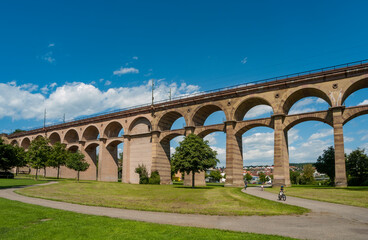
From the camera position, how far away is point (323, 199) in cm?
2108

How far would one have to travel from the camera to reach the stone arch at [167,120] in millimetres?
51191

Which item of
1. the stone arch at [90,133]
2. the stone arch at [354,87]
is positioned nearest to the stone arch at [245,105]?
the stone arch at [354,87]

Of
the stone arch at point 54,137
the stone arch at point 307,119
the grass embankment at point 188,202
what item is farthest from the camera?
the stone arch at point 54,137

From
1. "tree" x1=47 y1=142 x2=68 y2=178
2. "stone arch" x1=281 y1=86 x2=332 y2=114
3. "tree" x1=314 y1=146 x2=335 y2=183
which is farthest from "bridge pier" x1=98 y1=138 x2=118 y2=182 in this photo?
"tree" x1=314 y1=146 x2=335 y2=183

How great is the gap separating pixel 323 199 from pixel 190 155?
1841cm

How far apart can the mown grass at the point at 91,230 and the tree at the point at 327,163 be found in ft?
161

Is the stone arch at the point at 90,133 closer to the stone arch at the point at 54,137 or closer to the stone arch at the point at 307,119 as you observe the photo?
the stone arch at the point at 54,137

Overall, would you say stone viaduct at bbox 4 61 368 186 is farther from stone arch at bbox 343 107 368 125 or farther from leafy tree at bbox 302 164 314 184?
leafy tree at bbox 302 164 314 184

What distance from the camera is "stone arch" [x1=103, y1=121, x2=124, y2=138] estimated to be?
2368 inches

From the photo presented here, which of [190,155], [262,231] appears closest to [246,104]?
[190,155]

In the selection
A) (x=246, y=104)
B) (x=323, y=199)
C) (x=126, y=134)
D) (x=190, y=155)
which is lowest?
(x=323, y=199)

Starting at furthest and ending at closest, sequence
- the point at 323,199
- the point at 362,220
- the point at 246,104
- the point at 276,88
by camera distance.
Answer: the point at 246,104
the point at 276,88
the point at 323,199
the point at 362,220

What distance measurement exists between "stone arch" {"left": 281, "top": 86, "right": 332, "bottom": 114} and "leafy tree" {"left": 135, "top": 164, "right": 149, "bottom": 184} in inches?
1034

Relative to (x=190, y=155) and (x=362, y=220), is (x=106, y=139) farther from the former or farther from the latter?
(x=362, y=220)
